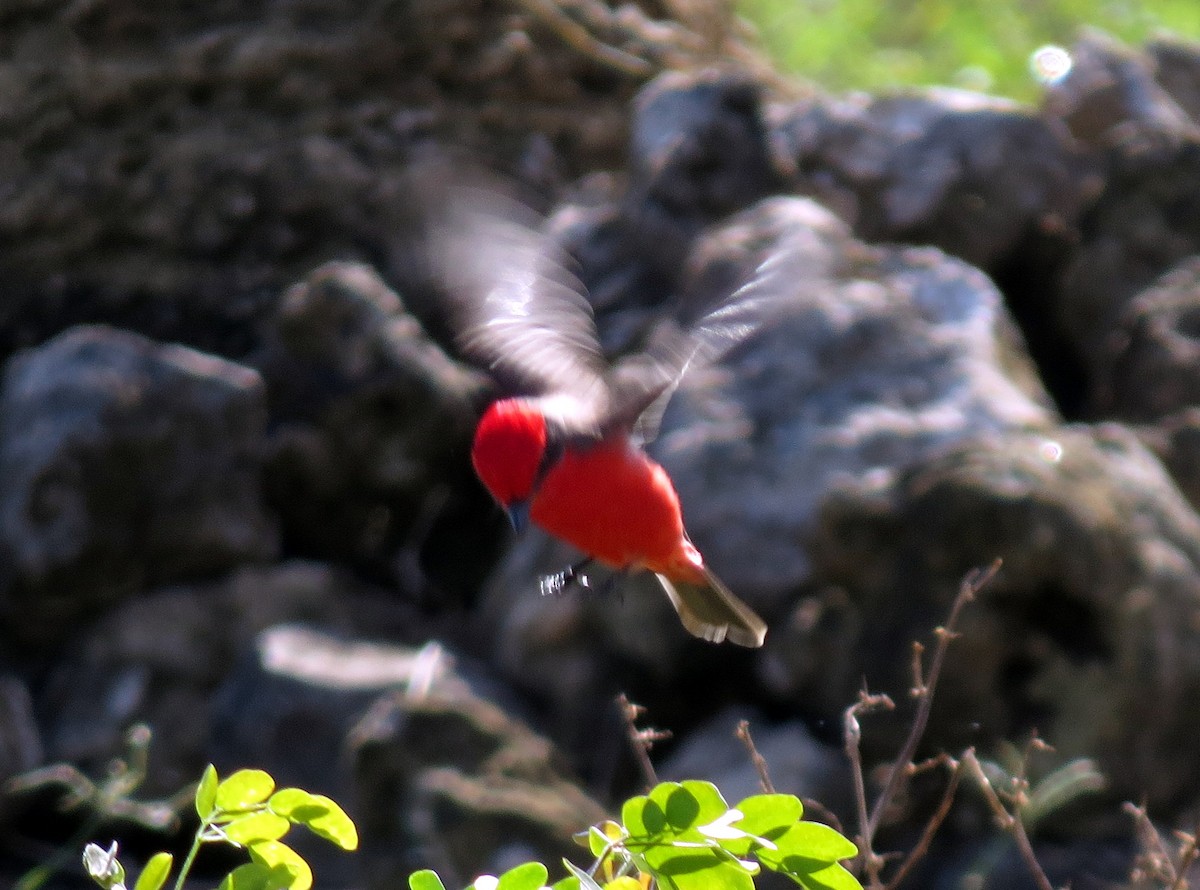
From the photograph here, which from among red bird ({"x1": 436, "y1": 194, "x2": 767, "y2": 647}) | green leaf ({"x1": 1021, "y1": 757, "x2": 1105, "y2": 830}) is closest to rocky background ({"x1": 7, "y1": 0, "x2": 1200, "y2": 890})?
green leaf ({"x1": 1021, "y1": 757, "x2": 1105, "y2": 830})

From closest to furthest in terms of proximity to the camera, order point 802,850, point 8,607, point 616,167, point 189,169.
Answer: point 802,850 → point 8,607 → point 189,169 → point 616,167

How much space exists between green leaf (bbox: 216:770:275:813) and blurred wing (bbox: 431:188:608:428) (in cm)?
117

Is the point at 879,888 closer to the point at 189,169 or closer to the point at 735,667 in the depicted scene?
the point at 735,667

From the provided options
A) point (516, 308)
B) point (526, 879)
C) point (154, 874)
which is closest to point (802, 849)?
point (526, 879)

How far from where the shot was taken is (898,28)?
10.6m

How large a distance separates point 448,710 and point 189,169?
333cm

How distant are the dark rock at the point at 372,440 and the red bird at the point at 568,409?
1969mm

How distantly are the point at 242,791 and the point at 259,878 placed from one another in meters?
0.09

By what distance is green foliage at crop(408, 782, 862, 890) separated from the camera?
1.18 metres

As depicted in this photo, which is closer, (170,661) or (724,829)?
(724,829)

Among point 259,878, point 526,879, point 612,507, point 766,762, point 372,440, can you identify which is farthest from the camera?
point 372,440

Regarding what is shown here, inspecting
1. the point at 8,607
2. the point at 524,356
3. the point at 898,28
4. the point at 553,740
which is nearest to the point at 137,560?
the point at 8,607

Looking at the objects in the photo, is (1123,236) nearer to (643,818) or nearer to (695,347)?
(695,347)

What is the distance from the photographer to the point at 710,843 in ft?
3.85
